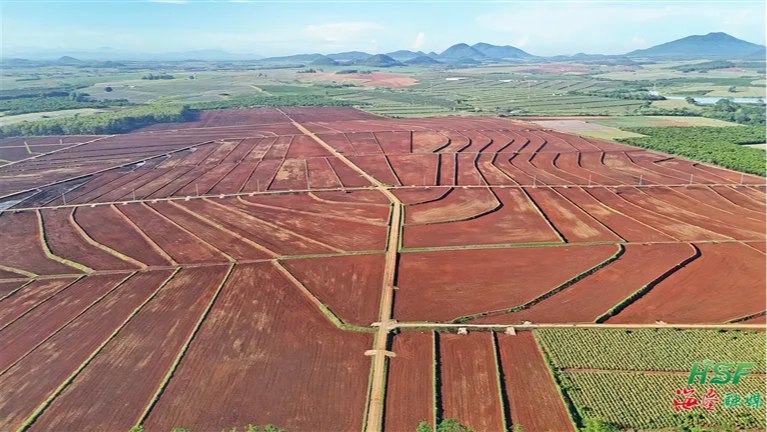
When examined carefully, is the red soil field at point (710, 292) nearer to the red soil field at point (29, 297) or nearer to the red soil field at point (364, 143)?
the red soil field at point (29, 297)

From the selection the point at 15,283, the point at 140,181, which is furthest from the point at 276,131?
the point at 15,283

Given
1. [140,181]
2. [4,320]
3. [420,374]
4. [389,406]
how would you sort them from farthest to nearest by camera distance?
[140,181], [4,320], [420,374], [389,406]

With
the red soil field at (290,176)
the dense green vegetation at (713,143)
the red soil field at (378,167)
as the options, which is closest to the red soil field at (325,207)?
the red soil field at (290,176)

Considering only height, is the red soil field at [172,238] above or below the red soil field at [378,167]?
below

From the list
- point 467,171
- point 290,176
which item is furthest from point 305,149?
point 467,171

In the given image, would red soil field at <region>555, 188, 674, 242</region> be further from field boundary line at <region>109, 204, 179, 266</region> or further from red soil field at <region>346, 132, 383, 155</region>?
field boundary line at <region>109, 204, 179, 266</region>

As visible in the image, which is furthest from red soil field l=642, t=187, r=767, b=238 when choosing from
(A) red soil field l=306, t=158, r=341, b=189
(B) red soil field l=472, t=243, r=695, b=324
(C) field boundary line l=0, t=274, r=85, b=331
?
(C) field boundary line l=0, t=274, r=85, b=331

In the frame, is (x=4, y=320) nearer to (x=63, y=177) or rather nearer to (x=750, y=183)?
(x=63, y=177)

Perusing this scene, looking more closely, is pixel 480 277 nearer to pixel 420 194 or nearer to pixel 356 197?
pixel 420 194
